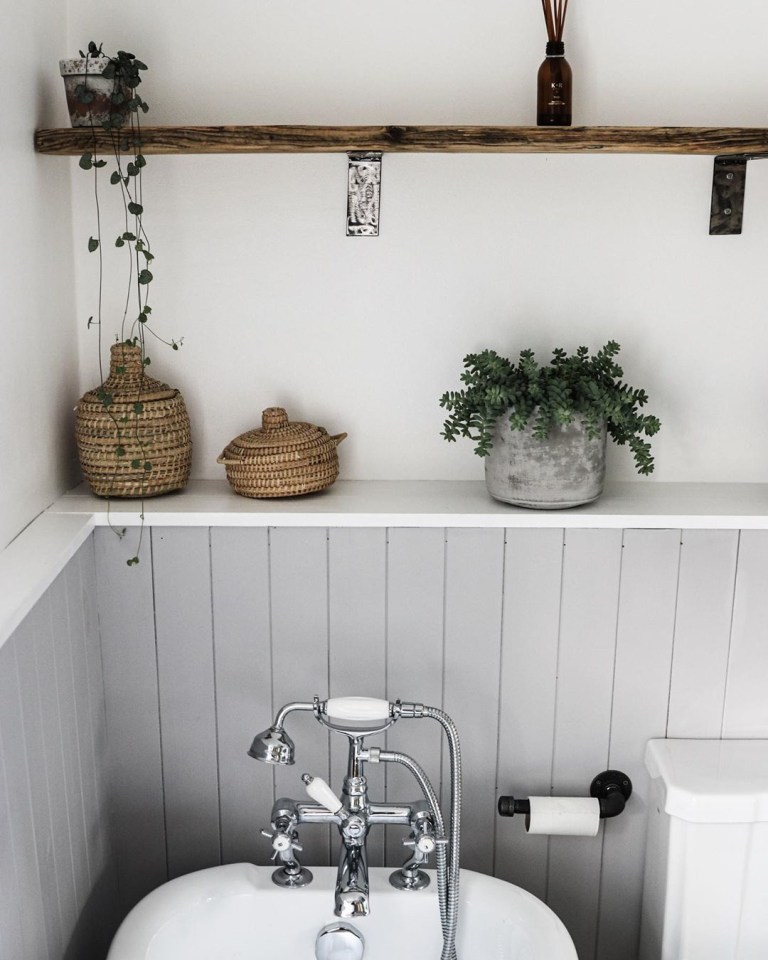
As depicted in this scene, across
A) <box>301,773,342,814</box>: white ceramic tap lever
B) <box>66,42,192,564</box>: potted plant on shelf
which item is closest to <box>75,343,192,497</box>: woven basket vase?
<box>66,42,192,564</box>: potted plant on shelf

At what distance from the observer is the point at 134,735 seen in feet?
5.44

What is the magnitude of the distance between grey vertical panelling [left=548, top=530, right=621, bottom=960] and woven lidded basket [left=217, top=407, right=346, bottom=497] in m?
0.41

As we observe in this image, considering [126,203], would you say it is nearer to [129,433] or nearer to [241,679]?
[129,433]

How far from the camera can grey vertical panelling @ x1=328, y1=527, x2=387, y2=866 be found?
5.20ft

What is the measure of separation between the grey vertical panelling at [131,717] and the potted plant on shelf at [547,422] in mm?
559

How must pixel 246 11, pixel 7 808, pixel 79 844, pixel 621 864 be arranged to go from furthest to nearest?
pixel 621 864, pixel 246 11, pixel 79 844, pixel 7 808

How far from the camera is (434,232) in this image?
5.42ft

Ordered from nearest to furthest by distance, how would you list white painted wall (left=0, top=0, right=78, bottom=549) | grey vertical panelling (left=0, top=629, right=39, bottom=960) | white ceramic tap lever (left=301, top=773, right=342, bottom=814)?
1. grey vertical panelling (left=0, top=629, right=39, bottom=960)
2. white painted wall (left=0, top=0, right=78, bottom=549)
3. white ceramic tap lever (left=301, top=773, right=342, bottom=814)

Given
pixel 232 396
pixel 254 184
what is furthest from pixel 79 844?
pixel 254 184

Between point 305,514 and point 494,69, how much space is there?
2.51 ft

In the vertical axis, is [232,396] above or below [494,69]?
below

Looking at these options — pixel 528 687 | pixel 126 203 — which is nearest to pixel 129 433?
pixel 126 203

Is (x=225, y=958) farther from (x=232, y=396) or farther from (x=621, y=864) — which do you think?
(x=232, y=396)

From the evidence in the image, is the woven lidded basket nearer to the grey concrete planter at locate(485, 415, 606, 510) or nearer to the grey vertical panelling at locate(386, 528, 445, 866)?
the grey vertical panelling at locate(386, 528, 445, 866)
